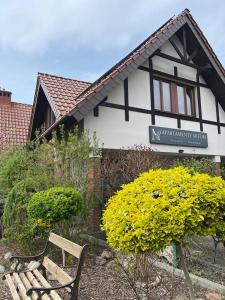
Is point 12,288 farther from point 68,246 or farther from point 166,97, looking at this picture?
point 166,97

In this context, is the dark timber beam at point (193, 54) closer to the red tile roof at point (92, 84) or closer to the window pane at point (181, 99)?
the red tile roof at point (92, 84)

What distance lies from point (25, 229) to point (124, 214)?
14.1 ft

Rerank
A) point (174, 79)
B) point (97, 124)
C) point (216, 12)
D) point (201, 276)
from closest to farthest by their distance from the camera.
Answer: point (201, 276), point (216, 12), point (97, 124), point (174, 79)

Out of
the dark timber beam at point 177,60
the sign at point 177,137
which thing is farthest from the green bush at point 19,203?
the dark timber beam at point 177,60

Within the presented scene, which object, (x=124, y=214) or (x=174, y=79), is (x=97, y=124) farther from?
(x=124, y=214)

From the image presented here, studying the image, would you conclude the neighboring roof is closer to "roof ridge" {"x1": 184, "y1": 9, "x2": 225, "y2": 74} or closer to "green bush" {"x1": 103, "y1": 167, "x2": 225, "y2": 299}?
"roof ridge" {"x1": 184, "y1": 9, "x2": 225, "y2": 74}

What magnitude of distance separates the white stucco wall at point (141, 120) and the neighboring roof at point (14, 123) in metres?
5.17

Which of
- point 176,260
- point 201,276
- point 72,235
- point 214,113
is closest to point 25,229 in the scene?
point 72,235

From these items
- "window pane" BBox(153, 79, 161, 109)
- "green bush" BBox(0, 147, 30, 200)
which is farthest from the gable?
"green bush" BBox(0, 147, 30, 200)

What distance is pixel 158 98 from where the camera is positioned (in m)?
12.0

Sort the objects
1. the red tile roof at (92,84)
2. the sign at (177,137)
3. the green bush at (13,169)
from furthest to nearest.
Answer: the sign at (177,137) → the red tile roof at (92,84) → the green bush at (13,169)

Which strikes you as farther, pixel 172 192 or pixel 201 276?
pixel 201 276

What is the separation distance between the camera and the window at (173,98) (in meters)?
12.0

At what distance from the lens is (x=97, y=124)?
10.0 meters
